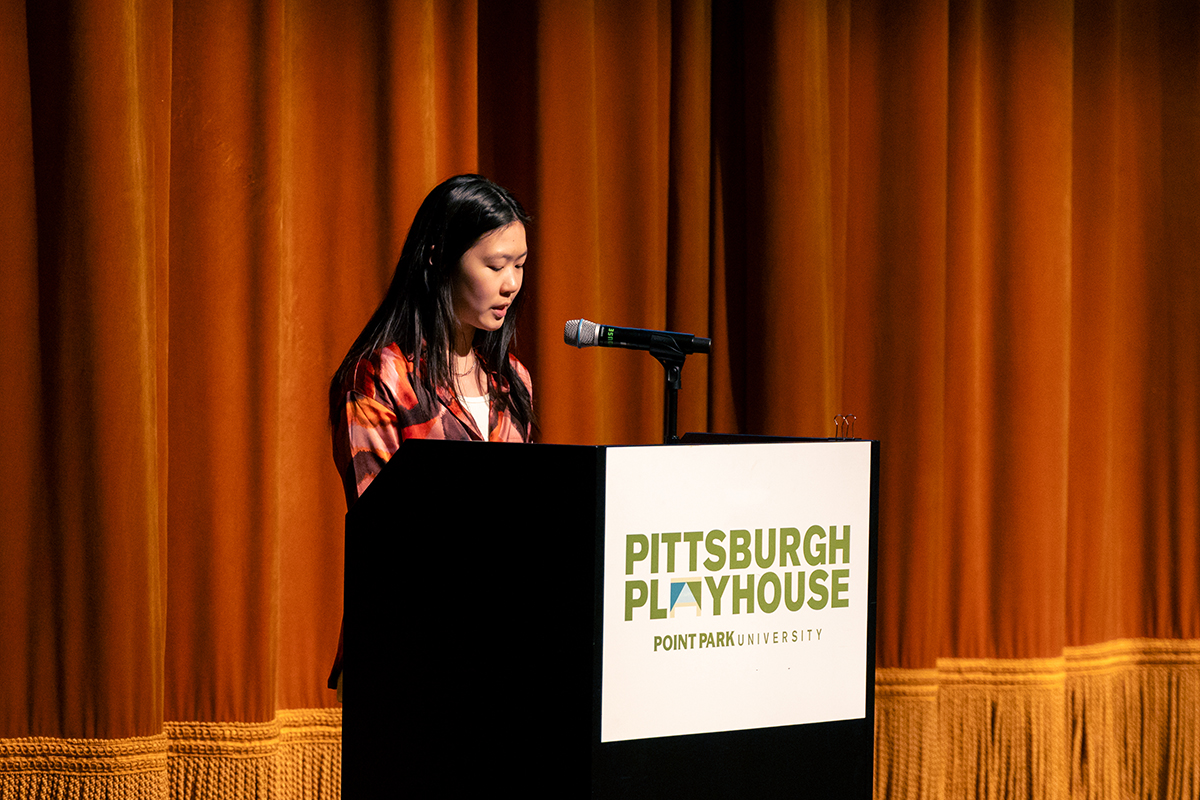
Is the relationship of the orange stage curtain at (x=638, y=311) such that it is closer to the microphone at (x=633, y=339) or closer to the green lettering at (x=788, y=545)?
the microphone at (x=633, y=339)

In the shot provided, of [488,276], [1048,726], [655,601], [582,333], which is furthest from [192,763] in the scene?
[1048,726]

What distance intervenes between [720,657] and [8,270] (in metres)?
1.38

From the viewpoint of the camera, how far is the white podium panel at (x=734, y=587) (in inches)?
A: 35.2

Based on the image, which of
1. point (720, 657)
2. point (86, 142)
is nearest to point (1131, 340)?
point (720, 657)

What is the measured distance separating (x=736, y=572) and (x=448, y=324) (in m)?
0.60

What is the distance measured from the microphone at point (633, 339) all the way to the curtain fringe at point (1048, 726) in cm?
133

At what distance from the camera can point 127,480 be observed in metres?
1.75

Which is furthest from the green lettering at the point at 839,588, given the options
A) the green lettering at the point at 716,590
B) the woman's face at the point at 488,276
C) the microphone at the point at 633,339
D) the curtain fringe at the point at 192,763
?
the curtain fringe at the point at 192,763

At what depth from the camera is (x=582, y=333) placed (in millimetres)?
1211

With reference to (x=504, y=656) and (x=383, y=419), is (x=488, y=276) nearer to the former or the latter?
(x=383, y=419)

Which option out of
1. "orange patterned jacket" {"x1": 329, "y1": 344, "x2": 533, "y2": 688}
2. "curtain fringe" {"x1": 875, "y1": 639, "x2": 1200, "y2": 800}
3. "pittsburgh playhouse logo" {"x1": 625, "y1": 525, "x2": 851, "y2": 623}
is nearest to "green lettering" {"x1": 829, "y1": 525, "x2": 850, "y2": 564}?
"pittsburgh playhouse logo" {"x1": 625, "y1": 525, "x2": 851, "y2": 623}

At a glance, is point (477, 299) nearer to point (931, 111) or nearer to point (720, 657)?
point (720, 657)

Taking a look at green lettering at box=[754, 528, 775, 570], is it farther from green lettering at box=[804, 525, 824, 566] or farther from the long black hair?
the long black hair

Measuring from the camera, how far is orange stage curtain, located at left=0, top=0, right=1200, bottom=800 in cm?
176
